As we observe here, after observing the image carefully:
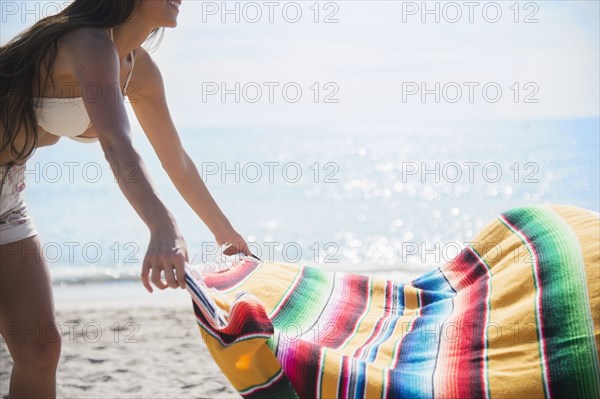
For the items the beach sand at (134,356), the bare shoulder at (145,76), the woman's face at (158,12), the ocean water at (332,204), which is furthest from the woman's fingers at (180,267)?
the beach sand at (134,356)

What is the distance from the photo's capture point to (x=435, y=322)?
229 centimetres

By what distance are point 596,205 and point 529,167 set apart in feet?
34.9

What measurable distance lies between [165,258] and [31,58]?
809 mm

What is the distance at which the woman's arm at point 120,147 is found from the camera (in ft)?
4.96

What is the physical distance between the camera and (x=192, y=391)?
13.0ft

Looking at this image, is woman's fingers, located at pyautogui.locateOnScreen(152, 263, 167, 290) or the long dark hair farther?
the long dark hair

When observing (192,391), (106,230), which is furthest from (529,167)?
(192,391)

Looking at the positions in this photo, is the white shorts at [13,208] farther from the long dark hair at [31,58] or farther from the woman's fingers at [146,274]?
the woman's fingers at [146,274]

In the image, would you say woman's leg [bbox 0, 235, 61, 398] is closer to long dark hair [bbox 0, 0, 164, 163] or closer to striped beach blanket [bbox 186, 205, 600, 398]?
long dark hair [bbox 0, 0, 164, 163]

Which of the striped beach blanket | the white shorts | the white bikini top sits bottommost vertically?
the striped beach blanket

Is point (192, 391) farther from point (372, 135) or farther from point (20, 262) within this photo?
point (372, 135)

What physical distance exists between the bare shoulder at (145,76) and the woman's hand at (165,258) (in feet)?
3.63

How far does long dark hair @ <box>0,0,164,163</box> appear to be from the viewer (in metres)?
1.86

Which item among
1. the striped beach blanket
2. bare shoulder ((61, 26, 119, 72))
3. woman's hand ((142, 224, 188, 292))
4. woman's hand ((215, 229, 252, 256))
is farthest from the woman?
woman's hand ((215, 229, 252, 256))
